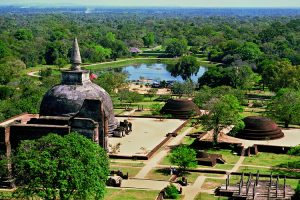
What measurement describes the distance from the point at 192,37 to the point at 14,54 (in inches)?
2674

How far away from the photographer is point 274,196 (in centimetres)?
3694

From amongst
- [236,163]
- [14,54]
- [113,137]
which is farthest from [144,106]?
[14,54]

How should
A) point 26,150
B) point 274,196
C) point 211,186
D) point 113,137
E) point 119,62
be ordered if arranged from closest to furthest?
point 26,150
point 274,196
point 211,186
point 113,137
point 119,62

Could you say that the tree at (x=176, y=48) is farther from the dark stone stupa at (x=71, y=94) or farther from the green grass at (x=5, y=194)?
the green grass at (x=5, y=194)

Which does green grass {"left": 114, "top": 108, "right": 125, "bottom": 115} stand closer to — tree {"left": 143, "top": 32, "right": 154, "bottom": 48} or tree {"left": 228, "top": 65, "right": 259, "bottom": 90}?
tree {"left": 228, "top": 65, "right": 259, "bottom": 90}

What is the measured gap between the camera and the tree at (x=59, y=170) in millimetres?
31000

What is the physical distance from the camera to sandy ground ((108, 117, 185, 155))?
51812 mm

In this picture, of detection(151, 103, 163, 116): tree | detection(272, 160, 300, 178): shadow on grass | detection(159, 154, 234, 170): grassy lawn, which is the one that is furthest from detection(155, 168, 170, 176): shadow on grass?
detection(151, 103, 163, 116): tree

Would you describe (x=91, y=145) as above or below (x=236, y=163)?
above

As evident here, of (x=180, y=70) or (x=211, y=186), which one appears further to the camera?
(x=180, y=70)

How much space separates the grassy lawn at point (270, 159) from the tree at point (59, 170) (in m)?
19.5

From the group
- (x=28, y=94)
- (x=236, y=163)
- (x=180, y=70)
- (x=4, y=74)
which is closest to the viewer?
(x=236, y=163)

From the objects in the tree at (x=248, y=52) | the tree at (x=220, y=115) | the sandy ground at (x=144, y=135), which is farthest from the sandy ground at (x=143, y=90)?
the tree at (x=220, y=115)

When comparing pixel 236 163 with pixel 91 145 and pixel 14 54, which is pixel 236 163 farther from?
pixel 14 54
